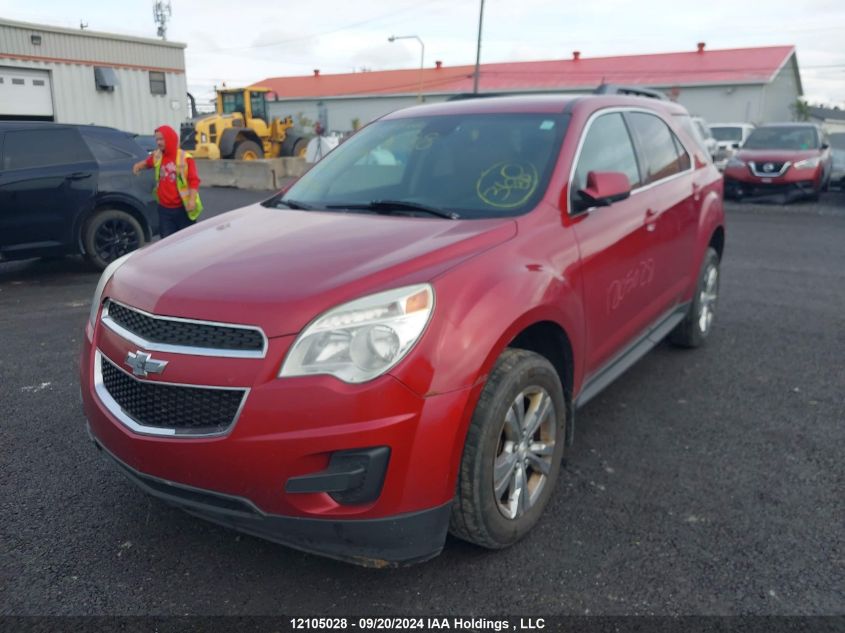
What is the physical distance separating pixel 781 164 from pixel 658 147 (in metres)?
12.1

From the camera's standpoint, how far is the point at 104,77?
25016 mm

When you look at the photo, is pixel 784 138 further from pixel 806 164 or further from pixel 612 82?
pixel 612 82

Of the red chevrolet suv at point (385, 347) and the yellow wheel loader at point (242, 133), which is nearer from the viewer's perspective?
the red chevrolet suv at point (385, 347)

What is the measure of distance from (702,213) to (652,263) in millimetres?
1172

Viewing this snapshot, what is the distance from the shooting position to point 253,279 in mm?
2615

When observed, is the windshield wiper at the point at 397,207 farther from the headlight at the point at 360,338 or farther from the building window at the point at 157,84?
the building window at the point at 157,84

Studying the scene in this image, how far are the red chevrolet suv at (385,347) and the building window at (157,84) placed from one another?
26196 millimetres

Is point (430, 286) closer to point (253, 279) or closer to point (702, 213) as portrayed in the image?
point (253, 279)

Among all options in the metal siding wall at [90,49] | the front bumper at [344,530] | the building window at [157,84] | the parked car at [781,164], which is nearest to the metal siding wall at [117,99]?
the building window at [157,84]

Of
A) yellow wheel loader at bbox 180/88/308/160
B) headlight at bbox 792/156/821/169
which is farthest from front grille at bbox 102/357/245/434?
yellow wheel loader at bbox 180/88/308/160

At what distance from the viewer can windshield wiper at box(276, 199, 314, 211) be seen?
3749mm

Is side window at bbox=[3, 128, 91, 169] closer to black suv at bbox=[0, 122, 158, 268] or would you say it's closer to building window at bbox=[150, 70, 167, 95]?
black suv at bbox=[0, 122, 158, 268]

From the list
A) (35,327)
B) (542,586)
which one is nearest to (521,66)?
(35,327)

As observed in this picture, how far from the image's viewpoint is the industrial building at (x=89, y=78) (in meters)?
23.2
